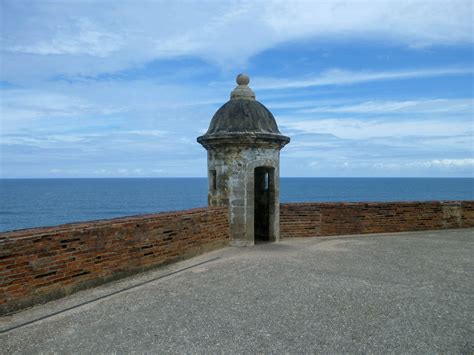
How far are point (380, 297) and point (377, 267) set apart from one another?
180 centimetres

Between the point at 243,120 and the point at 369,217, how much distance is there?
4744 mm

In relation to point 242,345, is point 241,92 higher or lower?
higher

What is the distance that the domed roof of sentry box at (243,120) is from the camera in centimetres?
931

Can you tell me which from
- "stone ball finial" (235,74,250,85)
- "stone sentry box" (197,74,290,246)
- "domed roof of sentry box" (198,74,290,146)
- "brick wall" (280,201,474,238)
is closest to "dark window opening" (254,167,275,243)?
"brick wall" (280,201,474,238)

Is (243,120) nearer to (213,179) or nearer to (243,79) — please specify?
(243,79)

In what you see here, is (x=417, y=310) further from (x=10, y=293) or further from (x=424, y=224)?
(x=424, y=224)

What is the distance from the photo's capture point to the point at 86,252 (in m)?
5.96

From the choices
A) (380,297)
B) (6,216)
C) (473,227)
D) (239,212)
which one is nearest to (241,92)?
(239,212)

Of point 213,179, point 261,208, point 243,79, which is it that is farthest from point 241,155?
point 261,208

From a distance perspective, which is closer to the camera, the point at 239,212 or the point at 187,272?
the point at 187,272

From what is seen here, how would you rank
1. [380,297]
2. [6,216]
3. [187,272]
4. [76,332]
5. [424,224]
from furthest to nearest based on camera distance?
[6,216]
[424,224]
[187,272]
[380,297]
[76,332]

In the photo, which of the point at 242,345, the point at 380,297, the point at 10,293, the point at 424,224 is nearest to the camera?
the point at 242,345

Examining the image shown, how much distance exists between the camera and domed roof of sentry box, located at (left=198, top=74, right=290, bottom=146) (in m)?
9.31

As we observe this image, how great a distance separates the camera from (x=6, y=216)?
56094mm
